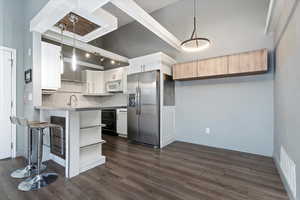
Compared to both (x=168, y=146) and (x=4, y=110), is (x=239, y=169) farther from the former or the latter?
(x=4, y=110)

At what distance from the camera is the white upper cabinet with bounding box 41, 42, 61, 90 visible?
2.78 m

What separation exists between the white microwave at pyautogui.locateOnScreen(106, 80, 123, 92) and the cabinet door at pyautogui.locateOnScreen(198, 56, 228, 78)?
2.71 meters

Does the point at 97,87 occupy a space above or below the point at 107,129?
above

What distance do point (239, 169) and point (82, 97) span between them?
16.1 feet

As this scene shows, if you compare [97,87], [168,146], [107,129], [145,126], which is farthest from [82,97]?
[168,146]

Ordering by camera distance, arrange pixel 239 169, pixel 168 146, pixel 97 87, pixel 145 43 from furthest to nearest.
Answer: pixel 97 87 → pixel 145 43 → pixel 168 146 → pixel 239 169

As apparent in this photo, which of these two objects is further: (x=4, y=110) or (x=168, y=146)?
(x=168, y=146)

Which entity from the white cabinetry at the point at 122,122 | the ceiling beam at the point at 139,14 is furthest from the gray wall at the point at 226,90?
the white cabinetry at the point at 122,122

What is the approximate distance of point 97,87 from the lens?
17.3ft

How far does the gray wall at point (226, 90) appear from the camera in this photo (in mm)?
3023

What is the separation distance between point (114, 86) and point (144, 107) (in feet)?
5.95

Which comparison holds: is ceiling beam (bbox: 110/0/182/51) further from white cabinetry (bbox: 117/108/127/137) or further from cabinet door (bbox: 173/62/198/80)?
white cabinetry (bbox: 117/108/127/137)

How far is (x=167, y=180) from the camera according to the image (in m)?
2.08

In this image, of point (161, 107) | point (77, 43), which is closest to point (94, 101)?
point (77, 43)
